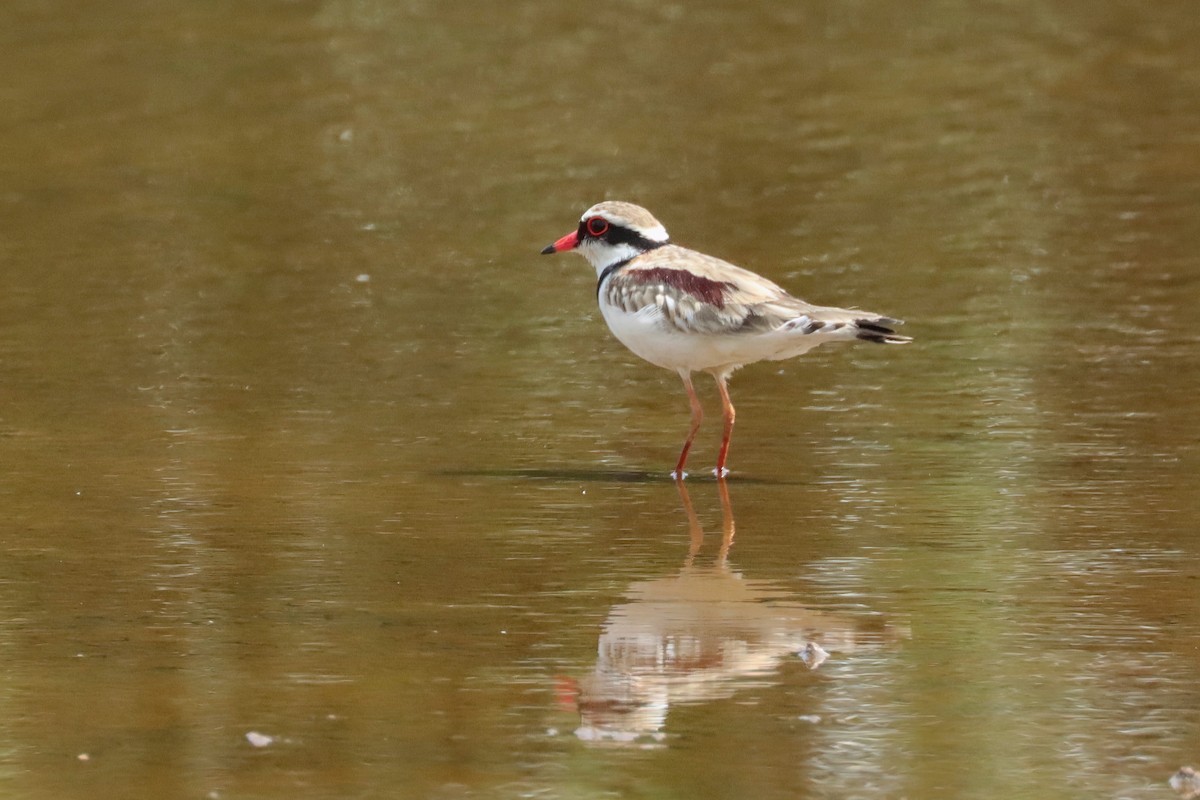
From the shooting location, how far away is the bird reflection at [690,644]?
554cm

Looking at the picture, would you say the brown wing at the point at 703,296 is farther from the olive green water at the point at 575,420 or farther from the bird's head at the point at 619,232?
the olive green water at the point at 575,420

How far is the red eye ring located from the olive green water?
2.27ft

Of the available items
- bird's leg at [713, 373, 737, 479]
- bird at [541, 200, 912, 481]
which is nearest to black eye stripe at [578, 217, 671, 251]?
bird at [541, 200, 912, 481]

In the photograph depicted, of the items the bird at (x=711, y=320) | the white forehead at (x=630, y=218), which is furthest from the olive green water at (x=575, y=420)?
the white forehead at (x=630, y=218)

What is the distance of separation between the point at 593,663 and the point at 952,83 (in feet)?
36.9

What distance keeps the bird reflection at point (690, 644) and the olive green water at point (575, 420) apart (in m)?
0.02

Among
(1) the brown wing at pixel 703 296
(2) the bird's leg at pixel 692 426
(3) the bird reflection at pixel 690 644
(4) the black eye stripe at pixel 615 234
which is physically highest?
(4) the black eye stripe at pixel 615 234

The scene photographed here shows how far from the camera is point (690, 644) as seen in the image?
611 centimetres

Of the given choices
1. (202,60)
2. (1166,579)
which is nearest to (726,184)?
(202,60)

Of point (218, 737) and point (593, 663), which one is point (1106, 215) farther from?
point (218, 737)

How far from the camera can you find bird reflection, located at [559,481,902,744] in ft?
18.2

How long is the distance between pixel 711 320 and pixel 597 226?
119cm

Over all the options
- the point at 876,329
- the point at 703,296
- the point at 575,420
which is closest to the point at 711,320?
the point at 703,296

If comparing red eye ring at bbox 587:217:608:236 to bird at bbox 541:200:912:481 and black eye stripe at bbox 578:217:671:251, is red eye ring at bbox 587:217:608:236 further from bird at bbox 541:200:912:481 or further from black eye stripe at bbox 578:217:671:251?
bird at bbox 541:200:912:481
